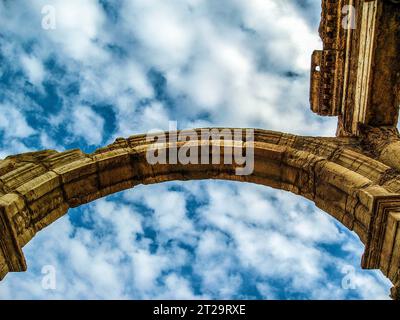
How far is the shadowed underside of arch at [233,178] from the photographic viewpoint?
6.36m

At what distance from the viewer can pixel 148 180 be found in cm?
908

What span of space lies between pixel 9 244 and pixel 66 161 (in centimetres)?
224

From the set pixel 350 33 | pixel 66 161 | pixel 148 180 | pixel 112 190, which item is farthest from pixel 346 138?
pixel 66 161

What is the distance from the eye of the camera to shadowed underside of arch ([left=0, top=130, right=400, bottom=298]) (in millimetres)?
6363

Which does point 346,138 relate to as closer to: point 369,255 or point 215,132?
point 215,132

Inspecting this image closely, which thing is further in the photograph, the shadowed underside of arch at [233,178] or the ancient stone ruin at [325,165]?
the ancient stone ruin at [325,165]

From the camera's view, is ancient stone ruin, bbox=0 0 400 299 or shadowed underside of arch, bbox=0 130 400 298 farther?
ancient stone ruin, bbox=0 0 400 299

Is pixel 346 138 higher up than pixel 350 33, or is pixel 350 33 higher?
pixel 350 33

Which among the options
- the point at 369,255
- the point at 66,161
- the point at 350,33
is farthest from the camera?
the point at 350,33

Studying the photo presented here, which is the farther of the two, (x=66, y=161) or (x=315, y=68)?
(x=315, y=68)

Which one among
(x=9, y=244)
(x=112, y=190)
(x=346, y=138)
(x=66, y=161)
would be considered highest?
(x=346, y=138)

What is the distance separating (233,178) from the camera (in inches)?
361

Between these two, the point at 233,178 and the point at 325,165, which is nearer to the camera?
the point at 325,165

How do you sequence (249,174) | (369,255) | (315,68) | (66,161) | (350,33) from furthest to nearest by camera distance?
(315,68) → (350,33) → (249,174) → (66,161) → (369,255)
